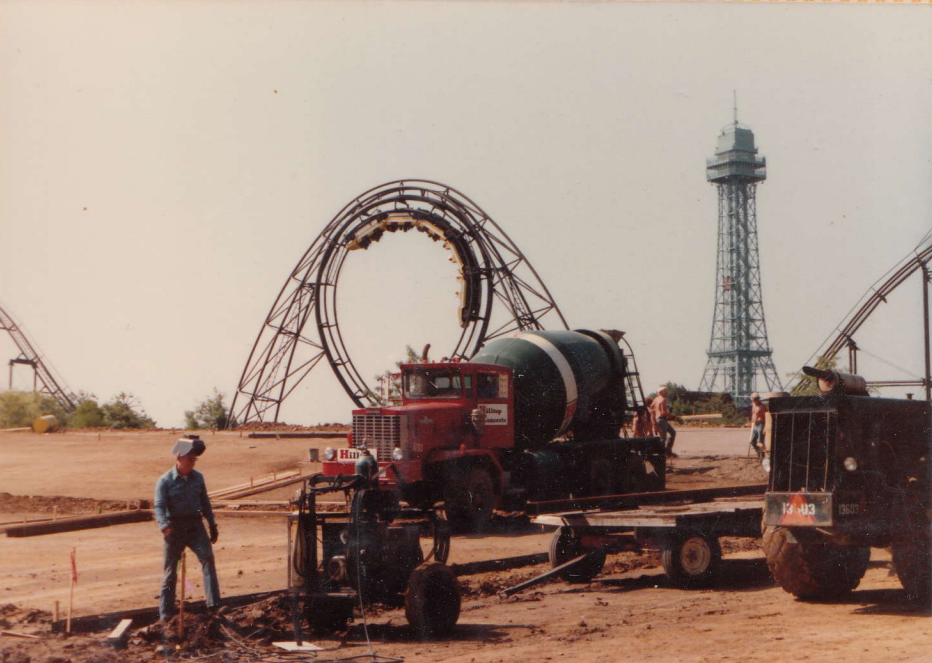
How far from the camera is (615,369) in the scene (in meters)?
26.0

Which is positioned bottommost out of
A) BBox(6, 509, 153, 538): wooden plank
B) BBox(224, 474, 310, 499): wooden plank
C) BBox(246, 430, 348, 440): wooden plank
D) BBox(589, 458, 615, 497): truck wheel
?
BBox(6, 509, 153, 538): wooden plank

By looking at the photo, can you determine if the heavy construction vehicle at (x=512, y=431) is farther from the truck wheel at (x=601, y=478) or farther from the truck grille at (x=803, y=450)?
the truck grille at (x=803, y=450)

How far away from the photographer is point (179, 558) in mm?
11250

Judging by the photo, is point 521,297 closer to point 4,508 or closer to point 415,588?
point 4,508

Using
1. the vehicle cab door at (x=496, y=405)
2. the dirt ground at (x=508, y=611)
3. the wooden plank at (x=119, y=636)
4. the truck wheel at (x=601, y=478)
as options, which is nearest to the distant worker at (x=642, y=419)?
the truck wheel at (x=601, y=478)

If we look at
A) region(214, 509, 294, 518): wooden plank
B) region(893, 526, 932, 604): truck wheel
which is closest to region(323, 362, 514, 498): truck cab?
region(214, 509, 294, 518): wooden plank

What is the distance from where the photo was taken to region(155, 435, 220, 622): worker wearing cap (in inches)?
438

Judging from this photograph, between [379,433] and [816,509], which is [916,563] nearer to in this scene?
[816,509]

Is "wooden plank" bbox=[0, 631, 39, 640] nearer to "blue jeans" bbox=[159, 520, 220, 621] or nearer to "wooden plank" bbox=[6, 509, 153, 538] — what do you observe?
"blue jeans" bbox=[159, 520, 220, 621]

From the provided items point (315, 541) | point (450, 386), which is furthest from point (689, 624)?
point (450, 386)

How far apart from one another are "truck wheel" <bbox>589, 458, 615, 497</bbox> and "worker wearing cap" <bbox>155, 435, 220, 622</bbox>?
14.2m

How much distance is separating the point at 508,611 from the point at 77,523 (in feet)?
29.5

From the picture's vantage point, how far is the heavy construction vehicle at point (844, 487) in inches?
458

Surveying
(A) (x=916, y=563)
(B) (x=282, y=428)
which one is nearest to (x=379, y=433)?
(A) (x=916, y=563)
